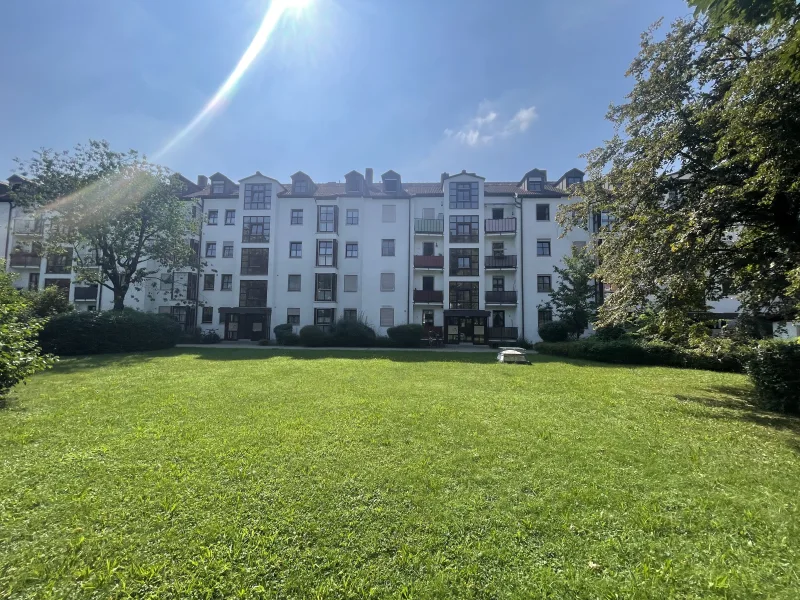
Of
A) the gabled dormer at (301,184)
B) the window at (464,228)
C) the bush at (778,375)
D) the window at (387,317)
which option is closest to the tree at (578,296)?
the window at (464,228)

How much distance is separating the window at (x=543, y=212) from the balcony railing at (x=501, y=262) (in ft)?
14.0

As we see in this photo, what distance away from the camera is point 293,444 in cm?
587

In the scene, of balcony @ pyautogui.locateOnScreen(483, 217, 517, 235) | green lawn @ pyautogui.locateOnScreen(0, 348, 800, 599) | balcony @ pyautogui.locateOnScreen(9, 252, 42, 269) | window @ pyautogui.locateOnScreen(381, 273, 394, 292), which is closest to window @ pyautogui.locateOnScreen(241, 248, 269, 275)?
window @ pyautogui.locateOnScreen(381, 273, 394, 292)

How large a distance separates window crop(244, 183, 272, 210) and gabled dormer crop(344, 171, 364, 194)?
751cm

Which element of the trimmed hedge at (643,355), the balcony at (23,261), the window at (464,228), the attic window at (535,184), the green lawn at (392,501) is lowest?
the green lawn at (392,501)

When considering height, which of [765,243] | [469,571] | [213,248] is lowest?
[469,571]

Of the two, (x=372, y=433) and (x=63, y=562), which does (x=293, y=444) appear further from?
(x=63, y=562)

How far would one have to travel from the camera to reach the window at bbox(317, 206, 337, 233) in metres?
35.2

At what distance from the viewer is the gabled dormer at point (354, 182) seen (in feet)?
120

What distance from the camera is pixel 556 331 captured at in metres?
26.6

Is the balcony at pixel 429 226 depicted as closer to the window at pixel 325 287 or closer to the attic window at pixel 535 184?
the window at pixel 325 287

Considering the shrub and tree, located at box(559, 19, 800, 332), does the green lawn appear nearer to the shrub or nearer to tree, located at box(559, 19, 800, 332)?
tree, located at box(559, 19, 800, 332)

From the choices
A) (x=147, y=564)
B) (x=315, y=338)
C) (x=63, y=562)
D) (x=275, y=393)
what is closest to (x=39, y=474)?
(x=63, y=562)

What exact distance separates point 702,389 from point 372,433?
11.6 metres
